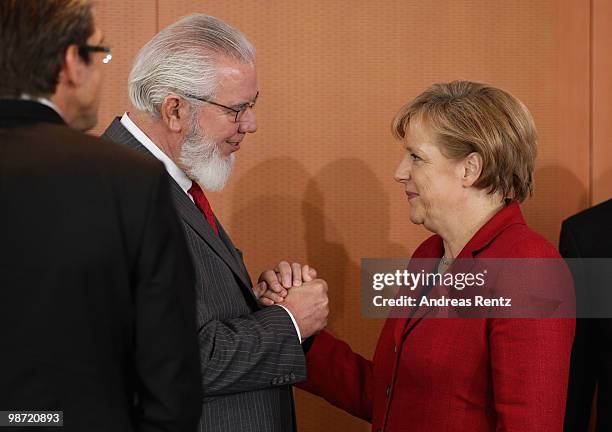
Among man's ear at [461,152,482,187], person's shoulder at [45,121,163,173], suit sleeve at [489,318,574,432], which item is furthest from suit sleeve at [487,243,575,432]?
person's shoulder at [45,121,163,173]

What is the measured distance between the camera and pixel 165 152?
6.38 ft

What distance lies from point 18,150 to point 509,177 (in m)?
1.20

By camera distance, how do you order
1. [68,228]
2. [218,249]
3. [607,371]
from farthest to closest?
[607,371], [218,249], [68,228]

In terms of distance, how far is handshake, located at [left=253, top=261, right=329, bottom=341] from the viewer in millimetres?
1955

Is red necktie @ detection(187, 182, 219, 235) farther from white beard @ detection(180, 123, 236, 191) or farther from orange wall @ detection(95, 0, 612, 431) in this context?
orange wall @ detection(95, 0, 612, 431)

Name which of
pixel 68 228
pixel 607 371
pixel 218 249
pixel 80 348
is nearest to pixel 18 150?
pixel 68 228

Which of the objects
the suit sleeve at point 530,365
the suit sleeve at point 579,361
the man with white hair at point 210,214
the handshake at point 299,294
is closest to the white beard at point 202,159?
the man with white hair at point 210,214

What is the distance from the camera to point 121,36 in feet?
8.66

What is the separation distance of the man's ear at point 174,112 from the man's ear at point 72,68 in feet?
2.36

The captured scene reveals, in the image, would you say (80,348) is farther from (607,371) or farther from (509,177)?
(607,371)

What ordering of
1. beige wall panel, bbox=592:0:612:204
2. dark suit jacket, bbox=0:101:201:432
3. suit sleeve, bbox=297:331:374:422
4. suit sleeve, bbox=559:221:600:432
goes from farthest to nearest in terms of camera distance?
1. beige wall panel, bbox=592:0:612:204
2. suit sleeve, bbox=559:221:600:432
3. suit sleeve, bbox=297:331:374:422
4. dark suit jacket, bbox=0:101:201:432

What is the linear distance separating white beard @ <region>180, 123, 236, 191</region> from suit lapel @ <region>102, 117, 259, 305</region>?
9 centimetres

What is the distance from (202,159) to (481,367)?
77 centimetres

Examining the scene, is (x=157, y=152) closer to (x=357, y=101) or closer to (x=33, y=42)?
(x=33, y=42)
